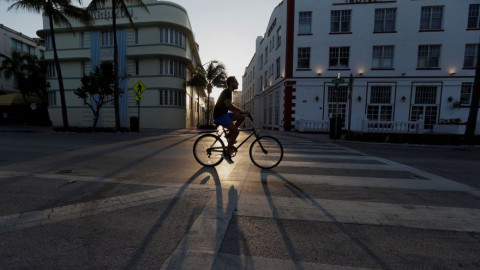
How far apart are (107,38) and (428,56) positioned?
31718mm

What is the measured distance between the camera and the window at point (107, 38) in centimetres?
2375

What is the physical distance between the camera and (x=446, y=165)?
20.0ft

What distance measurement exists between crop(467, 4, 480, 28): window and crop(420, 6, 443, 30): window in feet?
7.35

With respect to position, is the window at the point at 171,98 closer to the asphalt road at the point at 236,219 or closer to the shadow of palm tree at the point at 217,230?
the asphalt road at the point at 236,219

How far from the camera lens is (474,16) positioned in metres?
18.5

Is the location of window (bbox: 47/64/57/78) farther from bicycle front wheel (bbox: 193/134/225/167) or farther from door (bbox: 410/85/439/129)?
door (bbox: 410/85/439/129)

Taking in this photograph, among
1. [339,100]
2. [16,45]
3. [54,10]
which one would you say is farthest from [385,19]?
[16,45]

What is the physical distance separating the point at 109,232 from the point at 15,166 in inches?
200

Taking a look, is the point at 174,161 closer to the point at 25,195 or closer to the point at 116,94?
the point at 25,195

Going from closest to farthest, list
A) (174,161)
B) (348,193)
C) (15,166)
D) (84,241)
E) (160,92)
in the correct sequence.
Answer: (84,241)
(348,193)
(15,166)
(174,161)
(160,92)

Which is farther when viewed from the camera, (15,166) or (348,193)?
(15,166)

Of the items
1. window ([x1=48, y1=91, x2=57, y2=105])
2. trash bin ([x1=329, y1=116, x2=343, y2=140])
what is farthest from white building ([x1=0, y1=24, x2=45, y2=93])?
trash bin ([x1=329, y1=116, x2=343, y2=140])

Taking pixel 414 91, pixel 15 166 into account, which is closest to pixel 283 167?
pixel 15 166

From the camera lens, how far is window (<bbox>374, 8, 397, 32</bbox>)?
1906 cm
